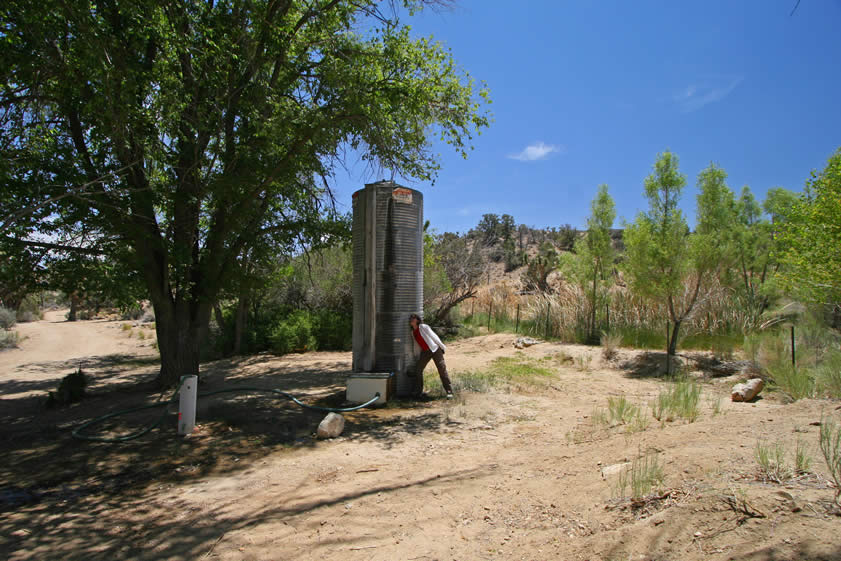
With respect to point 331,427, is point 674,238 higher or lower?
higher

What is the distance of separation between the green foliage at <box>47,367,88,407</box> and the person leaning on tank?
6.67 meters

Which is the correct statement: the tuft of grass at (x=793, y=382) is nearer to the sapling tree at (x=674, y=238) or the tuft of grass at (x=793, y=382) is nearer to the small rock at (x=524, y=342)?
the sapling tree at (x=674, y=238)

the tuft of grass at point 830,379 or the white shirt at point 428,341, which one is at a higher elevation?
the white shirt at point 428,341

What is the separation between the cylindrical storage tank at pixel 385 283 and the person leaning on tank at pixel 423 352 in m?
0.13

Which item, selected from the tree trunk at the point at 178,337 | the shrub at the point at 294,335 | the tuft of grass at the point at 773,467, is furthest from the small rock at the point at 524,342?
the tuft of grass at the point at 773,467

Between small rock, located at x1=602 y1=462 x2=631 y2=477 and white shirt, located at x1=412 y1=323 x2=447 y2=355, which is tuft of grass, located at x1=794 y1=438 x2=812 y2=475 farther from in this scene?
white shirt, located at x1=412 y1=323 x2=447 y2=355

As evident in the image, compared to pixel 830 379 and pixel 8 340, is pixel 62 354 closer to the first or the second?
pixel 8 340

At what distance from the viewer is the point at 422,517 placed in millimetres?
4109

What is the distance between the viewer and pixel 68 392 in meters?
9.41

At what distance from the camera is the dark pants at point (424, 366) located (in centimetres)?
877

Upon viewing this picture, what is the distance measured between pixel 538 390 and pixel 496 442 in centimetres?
385

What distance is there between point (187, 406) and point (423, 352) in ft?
12.9

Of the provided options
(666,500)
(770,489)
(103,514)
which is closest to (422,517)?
(666,500)

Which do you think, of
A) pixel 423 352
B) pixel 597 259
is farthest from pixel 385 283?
pixel 597 259
